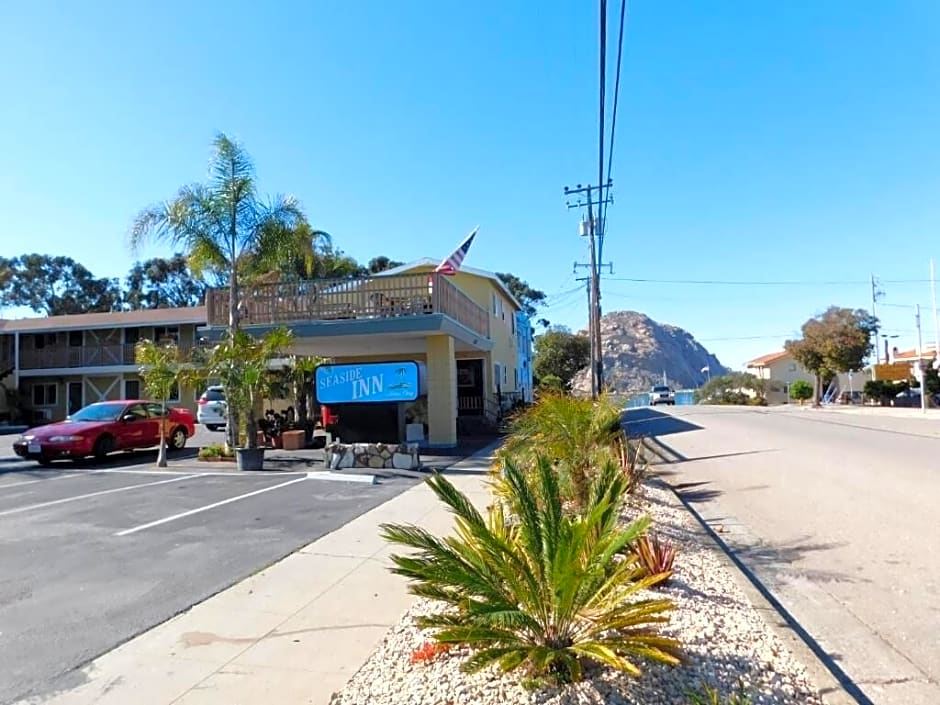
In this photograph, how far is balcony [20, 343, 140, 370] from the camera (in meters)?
34.1

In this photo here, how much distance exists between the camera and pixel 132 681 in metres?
3.76

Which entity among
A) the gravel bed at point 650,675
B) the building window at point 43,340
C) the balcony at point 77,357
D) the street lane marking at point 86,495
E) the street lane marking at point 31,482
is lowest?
the street lane marking at point 31,482

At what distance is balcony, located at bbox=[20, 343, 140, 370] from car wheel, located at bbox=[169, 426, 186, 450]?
61.2 feet

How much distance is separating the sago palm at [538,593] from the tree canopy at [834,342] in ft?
152

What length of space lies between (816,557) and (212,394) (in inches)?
978

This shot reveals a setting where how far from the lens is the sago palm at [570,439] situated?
707 centimetres

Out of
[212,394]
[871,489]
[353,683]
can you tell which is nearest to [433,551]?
[353,683]

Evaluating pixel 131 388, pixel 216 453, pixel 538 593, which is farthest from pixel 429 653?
pixel 131 388

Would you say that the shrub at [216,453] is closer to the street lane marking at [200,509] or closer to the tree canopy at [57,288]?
the street lane marking at [200,509]

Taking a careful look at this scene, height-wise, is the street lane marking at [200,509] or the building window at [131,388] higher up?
the building window at [131,388]

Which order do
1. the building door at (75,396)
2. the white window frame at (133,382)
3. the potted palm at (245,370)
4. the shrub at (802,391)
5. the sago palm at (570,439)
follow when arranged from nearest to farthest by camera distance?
the sago palm at (570,439) < the potted palm at (245,370) < the white window frame at (133,382) < the building door at (75,396) < the shrub at (802,391)

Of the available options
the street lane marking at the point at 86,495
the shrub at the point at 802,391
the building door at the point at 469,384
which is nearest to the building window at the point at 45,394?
Answer: the building door at the point at 469,384

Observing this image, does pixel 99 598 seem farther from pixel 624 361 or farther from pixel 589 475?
pixel 624 361

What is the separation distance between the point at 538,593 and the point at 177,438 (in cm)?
1671
